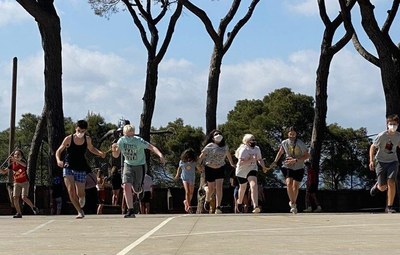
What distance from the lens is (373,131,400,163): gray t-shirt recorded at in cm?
1742

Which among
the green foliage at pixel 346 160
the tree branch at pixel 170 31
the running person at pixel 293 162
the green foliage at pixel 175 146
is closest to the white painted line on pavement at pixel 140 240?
the running person at pixel 293 162

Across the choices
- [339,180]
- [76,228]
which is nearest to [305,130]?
[339,180]

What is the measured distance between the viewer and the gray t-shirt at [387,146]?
17.4 m

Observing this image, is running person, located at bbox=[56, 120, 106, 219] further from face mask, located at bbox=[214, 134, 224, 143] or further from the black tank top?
face mask, located at bbox=[214, 134, 224, 143]

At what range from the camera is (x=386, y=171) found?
57.6ft

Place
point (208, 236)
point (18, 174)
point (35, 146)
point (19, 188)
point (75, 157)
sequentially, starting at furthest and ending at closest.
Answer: point (35, 146) → point (19, 188) → point (18, 174) → point (75, 157) → point (208, 236)

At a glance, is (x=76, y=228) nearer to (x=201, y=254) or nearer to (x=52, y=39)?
(x=201, y=254)

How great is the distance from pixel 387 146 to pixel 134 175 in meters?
4.67

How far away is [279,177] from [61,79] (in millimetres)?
16982

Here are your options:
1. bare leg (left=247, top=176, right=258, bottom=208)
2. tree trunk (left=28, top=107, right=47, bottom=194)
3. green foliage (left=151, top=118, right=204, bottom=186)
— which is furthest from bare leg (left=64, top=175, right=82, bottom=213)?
green foliage (left=151, top=118, right=204, bottom=186)

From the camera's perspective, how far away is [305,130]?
143 feet

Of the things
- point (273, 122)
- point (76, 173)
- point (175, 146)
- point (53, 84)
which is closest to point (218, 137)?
point (76, 173)

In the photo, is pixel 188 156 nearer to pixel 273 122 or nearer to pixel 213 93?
pixel 213 93

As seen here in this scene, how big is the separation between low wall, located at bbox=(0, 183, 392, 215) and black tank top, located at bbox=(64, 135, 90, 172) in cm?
1029
